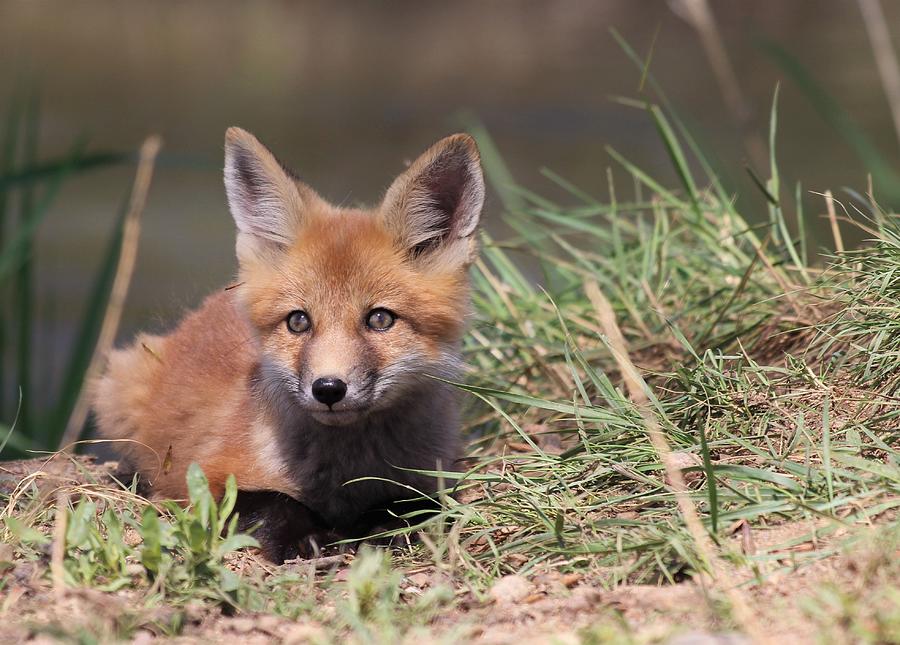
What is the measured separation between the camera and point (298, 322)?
3404 millimetres

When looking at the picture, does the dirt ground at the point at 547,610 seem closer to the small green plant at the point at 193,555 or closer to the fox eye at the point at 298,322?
the small green plant at the point at 193,555

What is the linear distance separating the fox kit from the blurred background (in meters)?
0.95

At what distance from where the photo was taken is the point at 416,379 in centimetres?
345

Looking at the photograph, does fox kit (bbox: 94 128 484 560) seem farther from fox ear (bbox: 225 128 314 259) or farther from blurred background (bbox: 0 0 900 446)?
blurred background (bbox: 0 0 900 446)

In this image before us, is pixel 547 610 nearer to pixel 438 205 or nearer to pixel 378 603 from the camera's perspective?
pixel 378 603

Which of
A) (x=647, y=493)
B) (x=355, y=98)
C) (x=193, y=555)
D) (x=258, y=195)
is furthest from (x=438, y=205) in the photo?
(x=355, y=98)

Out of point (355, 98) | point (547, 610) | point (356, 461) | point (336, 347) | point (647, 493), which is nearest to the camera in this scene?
point (547, 610)

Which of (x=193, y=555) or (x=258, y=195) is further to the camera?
(x=258, y=195)

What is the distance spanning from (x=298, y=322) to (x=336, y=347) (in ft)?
0.84

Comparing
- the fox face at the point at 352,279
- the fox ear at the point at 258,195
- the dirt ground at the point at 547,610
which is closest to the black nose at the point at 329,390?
the fox face at the point at 352,279

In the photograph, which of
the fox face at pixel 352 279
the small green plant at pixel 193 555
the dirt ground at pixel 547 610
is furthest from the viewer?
the fox face at pixel 352 279

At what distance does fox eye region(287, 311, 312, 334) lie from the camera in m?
3.39

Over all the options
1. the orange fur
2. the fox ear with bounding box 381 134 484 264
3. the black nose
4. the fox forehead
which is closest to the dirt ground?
the black nose

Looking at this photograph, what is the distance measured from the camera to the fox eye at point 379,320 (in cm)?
337
